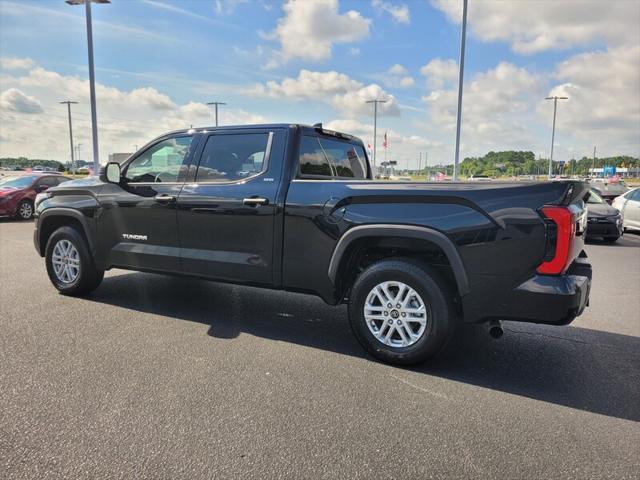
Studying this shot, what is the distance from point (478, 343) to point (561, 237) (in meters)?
1.55

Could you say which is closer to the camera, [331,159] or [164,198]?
[164,198]

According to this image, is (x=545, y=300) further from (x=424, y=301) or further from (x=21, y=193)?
(x=21, y=193)

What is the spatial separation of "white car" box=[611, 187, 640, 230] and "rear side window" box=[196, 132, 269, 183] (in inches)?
484

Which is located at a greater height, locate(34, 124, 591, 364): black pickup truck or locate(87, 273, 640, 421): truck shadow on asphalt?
locate(34, 124, 591, 364): black pickup truck

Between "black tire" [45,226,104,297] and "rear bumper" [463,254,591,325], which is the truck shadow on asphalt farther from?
"rear bumper" [463,254,591,325]

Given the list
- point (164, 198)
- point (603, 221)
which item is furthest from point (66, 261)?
point (603, 221)

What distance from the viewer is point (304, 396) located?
323 cm

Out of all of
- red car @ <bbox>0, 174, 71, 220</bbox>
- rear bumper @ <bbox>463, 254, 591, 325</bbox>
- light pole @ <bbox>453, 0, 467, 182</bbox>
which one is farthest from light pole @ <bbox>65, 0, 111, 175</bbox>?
rear bumper @ <bbox>463, 254, 591, 325</bbox>

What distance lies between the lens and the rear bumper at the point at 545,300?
10.5 ft

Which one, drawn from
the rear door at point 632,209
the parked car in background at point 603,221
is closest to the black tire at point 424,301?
the parked car in background at point 603,221

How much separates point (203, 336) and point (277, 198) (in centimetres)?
143

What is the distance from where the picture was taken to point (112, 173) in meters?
5.07

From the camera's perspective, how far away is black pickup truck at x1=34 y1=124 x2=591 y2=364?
3.29 m

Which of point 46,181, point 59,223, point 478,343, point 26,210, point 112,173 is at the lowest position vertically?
point 478,343
